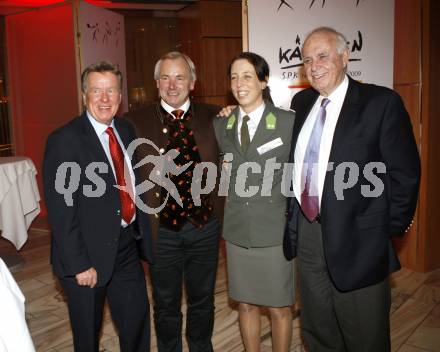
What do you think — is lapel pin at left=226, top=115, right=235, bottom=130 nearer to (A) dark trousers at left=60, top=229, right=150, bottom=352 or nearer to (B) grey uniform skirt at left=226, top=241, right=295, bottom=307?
(B) grey uniform skirt at left=226, top=241, right=295, bottom=307

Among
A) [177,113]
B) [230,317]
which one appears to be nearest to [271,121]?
[177,113]

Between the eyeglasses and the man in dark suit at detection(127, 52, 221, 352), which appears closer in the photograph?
the eyeglasses

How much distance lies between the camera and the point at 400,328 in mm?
3221

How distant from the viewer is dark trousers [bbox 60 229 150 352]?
2.17m

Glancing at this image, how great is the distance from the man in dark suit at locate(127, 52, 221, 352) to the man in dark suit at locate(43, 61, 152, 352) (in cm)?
15

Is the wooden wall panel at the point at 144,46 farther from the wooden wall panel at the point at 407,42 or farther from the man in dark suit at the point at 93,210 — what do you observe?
the man in dark suit at the point at 93,210

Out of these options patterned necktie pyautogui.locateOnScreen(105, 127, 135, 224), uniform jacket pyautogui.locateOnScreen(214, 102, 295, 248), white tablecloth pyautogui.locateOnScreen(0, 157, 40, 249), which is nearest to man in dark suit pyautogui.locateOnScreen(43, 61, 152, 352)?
patterned necktie pyautogui.locateOnScreen(105, 127, 135, 224)

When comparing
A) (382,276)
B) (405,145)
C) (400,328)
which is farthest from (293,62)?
(400,328)

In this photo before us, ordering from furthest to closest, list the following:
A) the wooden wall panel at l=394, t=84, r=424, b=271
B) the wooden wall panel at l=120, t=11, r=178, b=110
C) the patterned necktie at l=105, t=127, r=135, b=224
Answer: the wooden wall panel at l=120, t=11, r=178, b=110, the wooden wall panel at l=394, t=84, r=424, b=271, the patterned necktie at l=105, t=127, r=135, b=224

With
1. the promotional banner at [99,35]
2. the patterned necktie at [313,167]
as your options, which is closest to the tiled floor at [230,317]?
the patterned necktie at [313,167]

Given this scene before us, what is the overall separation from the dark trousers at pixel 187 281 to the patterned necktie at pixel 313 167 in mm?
626

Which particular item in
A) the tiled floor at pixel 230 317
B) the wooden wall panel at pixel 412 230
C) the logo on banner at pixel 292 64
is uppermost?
the logo on banner at pixel 292 64

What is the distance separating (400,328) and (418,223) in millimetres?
1261

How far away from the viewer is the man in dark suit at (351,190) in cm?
202
